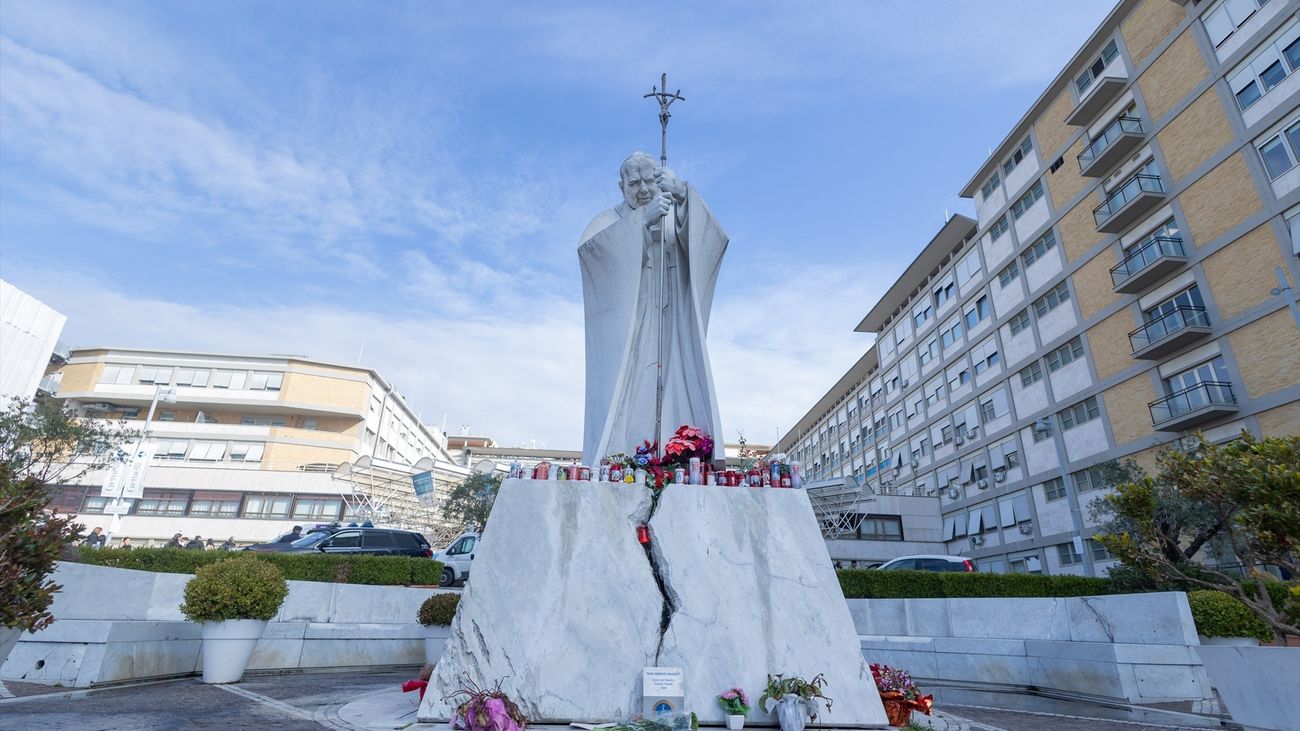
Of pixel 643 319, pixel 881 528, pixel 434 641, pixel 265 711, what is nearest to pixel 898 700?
pixel 265 711

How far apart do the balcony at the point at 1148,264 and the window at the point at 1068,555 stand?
1228 cm

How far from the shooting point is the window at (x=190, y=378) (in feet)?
186

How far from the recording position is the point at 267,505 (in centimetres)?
5081

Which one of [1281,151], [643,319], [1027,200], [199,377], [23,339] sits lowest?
[643,319]

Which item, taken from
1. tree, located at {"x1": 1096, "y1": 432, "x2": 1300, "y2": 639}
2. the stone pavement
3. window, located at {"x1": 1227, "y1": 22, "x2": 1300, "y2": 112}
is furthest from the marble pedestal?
window, located at {"x1": 1227, "y1": 22, "x2": 1300, "y2": 112}

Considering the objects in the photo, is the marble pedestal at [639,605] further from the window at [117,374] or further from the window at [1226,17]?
the window at [117,374]

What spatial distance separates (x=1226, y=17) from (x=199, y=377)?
225ft

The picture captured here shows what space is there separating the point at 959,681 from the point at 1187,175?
24945 mm

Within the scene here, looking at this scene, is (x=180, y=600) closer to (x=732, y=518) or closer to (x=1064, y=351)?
(x=732, y=518)

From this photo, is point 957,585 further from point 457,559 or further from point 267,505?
point 267,505

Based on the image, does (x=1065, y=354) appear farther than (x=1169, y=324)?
Yes

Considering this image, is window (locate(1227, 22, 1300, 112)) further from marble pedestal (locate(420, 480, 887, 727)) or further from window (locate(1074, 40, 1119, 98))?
marble pedestal (locate(420, 480, 887, 727))

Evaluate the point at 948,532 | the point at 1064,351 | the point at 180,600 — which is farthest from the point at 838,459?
the point at 180,600

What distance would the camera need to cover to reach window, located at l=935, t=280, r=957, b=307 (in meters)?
45.9
